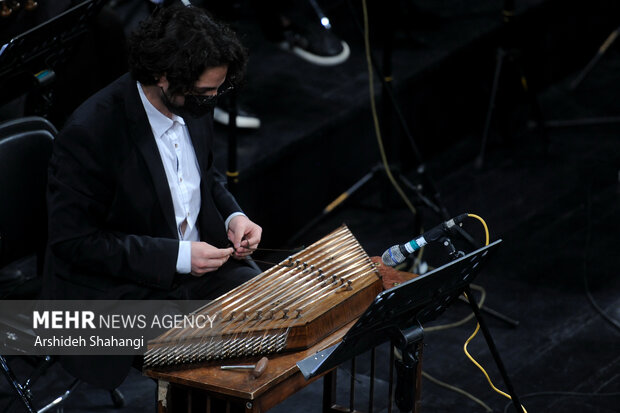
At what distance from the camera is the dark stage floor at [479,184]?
4.09 metres

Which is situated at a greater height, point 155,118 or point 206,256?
point 155,118

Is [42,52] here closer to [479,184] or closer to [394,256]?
[394,256]

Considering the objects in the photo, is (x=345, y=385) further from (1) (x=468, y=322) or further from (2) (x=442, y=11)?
(2) (x=442, y=11)

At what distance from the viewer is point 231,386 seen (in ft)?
8.89

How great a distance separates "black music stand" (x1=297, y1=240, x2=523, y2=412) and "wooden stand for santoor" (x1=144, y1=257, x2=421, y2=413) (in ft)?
0.35

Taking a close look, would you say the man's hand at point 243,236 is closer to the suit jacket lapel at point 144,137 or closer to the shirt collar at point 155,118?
the suit jacket lapel at point 144,137

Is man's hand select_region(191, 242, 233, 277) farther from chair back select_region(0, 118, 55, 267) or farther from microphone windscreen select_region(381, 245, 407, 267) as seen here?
chair back select_region(0, 118, 55, 267)

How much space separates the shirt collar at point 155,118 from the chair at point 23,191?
1.34 ft

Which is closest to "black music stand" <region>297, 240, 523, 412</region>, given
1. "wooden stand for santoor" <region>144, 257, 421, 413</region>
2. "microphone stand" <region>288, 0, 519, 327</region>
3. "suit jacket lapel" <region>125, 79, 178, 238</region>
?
"wooden stand for santoor" <region>144, 257, 421, 413</region>

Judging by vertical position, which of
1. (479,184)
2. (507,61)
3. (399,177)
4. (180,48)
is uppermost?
(180,48)

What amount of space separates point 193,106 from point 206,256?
0.44 m

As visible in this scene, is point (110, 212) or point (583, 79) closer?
point (110, 212)

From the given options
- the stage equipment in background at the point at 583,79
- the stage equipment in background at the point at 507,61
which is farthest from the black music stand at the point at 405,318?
the stage equipment in background at the point at 583,79

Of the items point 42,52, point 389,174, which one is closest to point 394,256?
point 42,52
